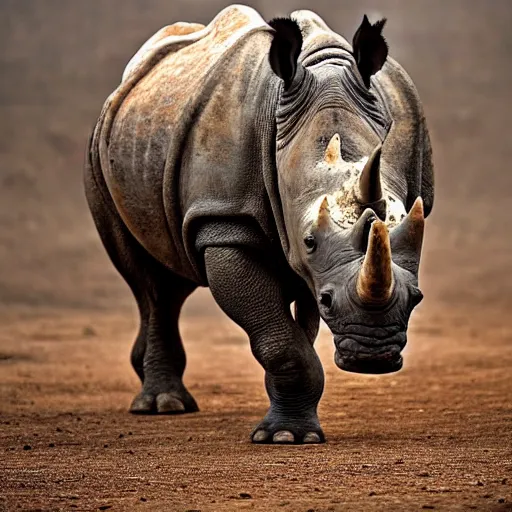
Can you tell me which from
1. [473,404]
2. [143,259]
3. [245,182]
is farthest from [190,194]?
[473,404]

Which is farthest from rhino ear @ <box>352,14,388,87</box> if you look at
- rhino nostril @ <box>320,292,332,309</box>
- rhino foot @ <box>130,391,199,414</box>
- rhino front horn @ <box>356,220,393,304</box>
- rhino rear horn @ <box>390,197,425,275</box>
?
rhino foot @ <box>130,391,199,414</box>

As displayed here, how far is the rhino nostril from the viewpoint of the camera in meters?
7.58

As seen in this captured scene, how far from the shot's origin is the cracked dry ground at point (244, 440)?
687 cm

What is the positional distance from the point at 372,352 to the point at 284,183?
4.22ft

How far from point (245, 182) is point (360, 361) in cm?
169

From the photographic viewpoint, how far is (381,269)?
7156mm

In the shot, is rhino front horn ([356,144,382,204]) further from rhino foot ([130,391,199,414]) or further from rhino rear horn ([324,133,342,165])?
rhino foot ([130,391,199,414])

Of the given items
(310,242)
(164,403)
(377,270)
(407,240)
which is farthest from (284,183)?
(164,403)

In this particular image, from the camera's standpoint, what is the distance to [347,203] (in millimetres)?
7695

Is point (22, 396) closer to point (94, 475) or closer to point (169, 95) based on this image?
point (169, 95)

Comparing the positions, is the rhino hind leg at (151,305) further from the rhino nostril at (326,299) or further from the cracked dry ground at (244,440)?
the rhino nostril at (326,299)

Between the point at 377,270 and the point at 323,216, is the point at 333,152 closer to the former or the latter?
the point at 323,216

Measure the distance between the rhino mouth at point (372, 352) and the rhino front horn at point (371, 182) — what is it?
0.65 metres

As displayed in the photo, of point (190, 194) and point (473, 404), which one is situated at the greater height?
point (190, 194)
